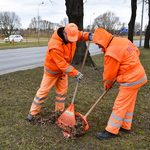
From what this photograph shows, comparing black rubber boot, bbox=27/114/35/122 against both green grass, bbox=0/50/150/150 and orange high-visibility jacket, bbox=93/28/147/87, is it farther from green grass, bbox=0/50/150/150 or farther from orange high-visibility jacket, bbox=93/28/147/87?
orange high-visibility jacket, bbox=93/28/147/87

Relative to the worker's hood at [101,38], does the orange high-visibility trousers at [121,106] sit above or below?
below

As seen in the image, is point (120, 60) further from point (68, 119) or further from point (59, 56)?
point (68, 119)

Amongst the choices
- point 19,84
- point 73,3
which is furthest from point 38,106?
point 73,3

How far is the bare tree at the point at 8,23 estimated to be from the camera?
6056 centimetres

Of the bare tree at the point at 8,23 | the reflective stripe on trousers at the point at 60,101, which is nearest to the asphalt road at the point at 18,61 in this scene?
the reflective stripe on trousers at the point at 60,101

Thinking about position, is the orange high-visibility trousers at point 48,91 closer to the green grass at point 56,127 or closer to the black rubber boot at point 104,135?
the green grass at point 56,127

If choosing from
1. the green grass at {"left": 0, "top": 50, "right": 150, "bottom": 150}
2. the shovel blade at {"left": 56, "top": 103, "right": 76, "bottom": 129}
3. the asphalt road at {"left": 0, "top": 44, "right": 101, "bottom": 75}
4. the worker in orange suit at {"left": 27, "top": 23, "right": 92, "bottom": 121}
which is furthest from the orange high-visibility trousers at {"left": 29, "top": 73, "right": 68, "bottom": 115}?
the asphalt road at {"left": 0, "top": 44, "right": 101, "bottom": 75}

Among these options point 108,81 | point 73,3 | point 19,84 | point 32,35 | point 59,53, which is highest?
point 73,3

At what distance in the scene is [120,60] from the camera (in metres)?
5.27

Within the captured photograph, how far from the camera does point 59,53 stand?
5664 mm

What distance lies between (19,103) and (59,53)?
222 centimetres

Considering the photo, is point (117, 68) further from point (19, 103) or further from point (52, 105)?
point (19, 103)

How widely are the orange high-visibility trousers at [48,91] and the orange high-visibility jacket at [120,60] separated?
1.07m

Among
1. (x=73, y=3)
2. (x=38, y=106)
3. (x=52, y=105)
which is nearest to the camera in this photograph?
(x=38, y=106)
